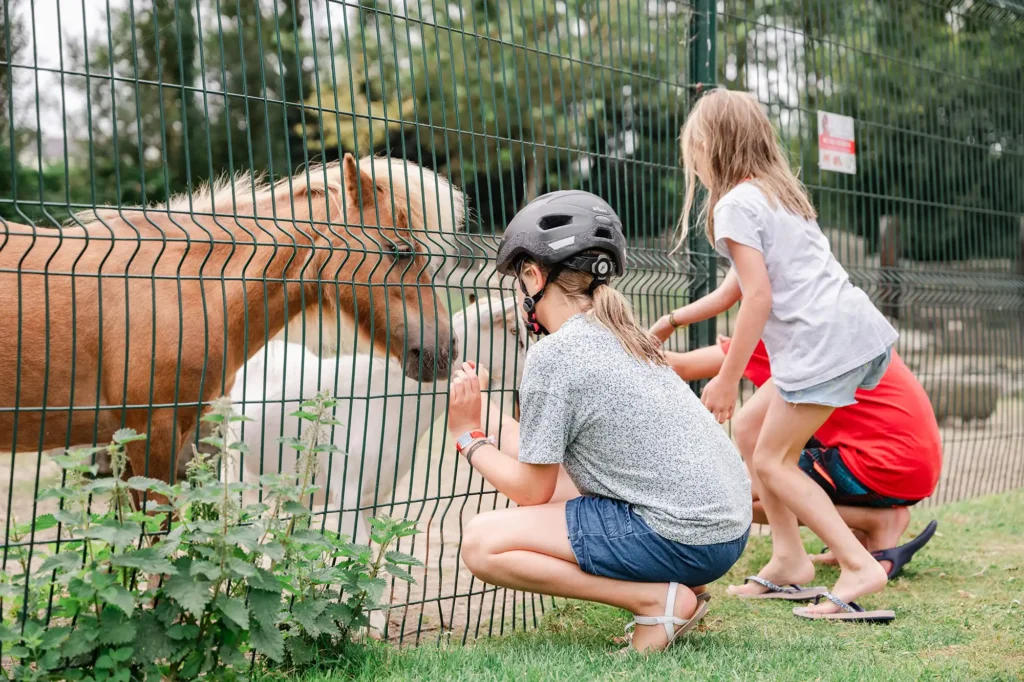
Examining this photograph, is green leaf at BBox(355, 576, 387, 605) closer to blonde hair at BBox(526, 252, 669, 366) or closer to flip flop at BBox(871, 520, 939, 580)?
blonde hair at BBox(526, 252, 669, 366)

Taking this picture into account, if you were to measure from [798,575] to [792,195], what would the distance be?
1.66m

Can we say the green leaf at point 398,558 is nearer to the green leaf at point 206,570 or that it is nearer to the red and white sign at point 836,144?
the green leaf at point 206,570

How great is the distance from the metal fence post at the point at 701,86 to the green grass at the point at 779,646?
4.07 ft

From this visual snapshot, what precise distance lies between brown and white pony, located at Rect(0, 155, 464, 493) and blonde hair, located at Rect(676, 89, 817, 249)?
1.05 meters

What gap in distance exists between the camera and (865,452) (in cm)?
427

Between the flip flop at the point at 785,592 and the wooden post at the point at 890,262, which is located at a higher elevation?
the wooden post at the point at 890,262

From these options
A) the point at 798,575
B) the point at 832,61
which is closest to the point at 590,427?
the point at 798,575

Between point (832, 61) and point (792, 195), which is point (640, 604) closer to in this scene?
point (792, 195)

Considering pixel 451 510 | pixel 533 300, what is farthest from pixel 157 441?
pixel 451 510

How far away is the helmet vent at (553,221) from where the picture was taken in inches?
120

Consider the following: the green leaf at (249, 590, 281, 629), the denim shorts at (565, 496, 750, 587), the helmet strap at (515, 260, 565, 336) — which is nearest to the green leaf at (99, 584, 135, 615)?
the green leaf at (249, 590, 281, 629)

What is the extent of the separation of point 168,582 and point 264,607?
265mm

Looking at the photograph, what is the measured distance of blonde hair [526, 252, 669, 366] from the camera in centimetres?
299

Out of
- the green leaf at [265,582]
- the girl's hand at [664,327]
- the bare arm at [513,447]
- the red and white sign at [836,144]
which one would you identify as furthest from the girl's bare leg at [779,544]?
the green leaf at [265,582]
